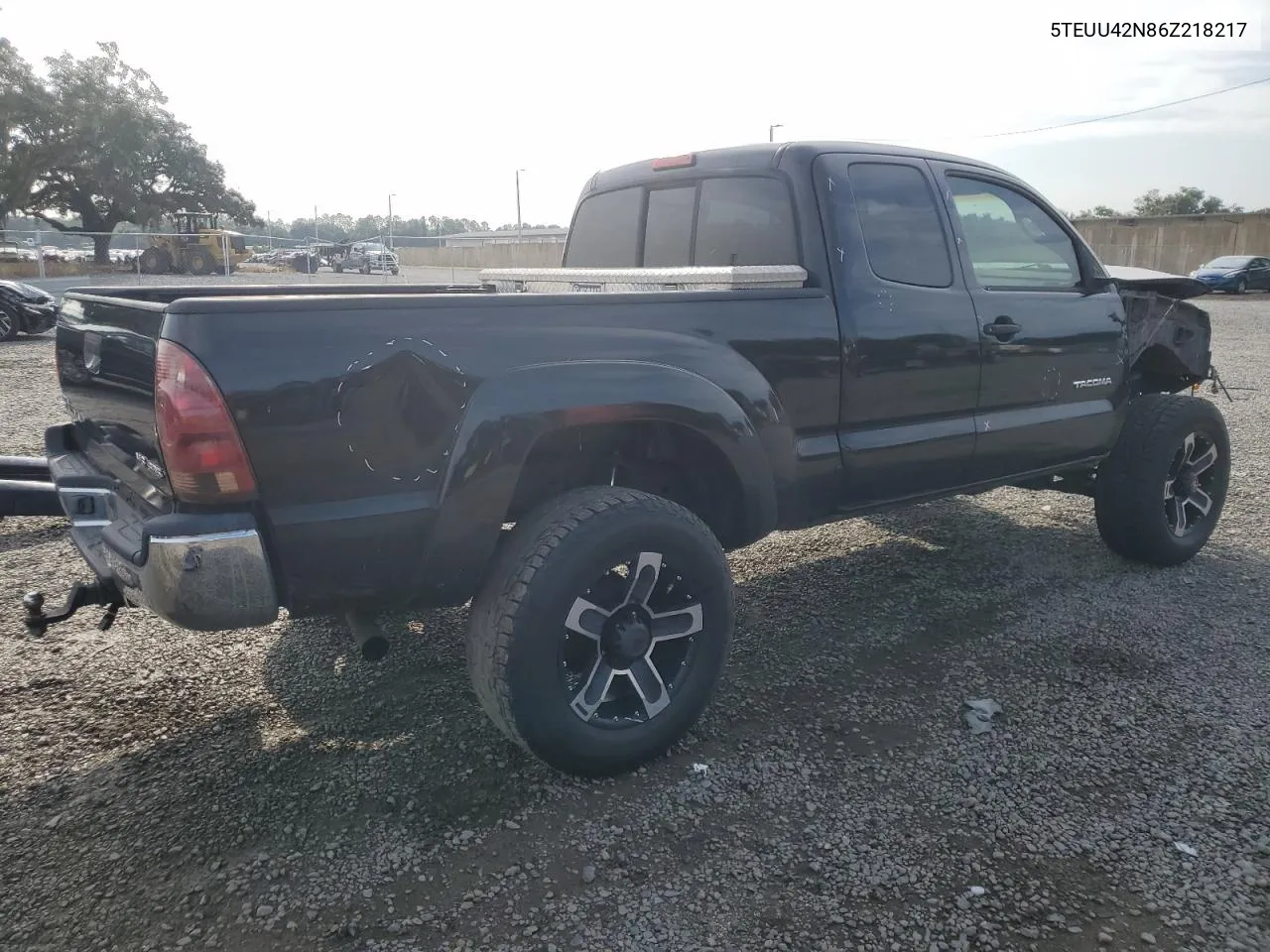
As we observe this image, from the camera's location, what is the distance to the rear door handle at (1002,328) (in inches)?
153

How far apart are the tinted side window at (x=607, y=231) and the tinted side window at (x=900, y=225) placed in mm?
1131

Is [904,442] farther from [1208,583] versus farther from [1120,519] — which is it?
[1208,583]

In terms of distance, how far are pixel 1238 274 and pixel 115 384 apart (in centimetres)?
3404

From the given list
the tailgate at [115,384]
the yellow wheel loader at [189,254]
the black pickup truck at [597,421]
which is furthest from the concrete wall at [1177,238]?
the tailgate at [115,384]

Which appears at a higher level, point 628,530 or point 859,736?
point 628,530

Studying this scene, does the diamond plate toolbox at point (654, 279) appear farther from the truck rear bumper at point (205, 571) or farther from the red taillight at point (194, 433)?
the truck rear bumper at point (205, 571)

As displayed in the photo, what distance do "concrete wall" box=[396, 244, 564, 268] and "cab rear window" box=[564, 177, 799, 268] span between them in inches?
1357

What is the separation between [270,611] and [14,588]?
8.59ft

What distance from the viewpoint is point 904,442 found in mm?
3670

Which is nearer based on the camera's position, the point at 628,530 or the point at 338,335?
the point at 338,335

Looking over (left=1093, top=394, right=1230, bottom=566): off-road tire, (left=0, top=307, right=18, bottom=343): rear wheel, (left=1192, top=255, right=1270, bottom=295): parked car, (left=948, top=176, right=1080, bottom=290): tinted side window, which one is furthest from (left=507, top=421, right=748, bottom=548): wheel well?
(left=1192, top=255, right=1270, bottom=295): parked car

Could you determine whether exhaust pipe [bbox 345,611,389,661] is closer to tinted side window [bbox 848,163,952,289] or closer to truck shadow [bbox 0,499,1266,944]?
truck shadow [bbox 0,499,1266,944]

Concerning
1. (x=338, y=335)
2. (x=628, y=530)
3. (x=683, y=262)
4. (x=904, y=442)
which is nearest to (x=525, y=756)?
(x=628, y=530)

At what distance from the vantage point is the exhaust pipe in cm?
265
